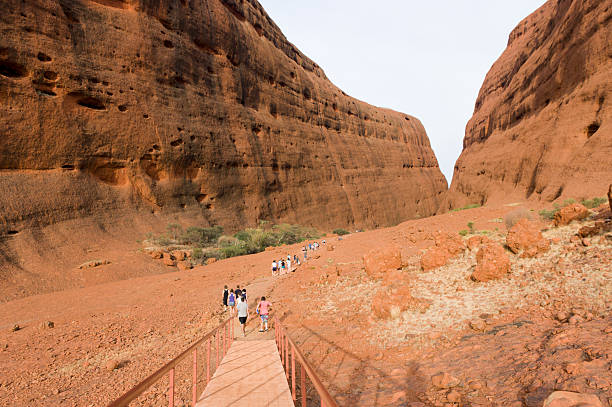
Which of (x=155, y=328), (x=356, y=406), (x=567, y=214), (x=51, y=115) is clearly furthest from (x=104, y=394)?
(x=51, y=115)

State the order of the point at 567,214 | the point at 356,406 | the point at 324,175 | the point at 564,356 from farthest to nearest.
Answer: the point at 324,175, the point at 567,214, the point at 356,406, the point at 564,356

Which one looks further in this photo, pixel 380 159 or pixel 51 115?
pixel 380 159

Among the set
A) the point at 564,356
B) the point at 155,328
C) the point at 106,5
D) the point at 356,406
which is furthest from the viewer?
the point at 106,5

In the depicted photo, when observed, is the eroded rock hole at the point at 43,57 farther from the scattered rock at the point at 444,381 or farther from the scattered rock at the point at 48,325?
the scattered rock at the point at 444,381

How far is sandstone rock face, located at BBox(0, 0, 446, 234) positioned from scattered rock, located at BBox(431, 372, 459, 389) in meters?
20.5

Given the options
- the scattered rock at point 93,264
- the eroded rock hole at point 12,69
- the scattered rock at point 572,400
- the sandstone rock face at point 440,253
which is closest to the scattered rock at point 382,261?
the sandstone rock face at point 440,253

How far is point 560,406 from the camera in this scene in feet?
7.75

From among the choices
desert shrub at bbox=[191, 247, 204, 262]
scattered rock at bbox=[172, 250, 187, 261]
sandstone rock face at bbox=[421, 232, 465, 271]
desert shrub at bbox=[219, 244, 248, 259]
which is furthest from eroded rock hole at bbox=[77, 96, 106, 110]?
sandstone rock face at bbox=[421, 232, 465, 271]

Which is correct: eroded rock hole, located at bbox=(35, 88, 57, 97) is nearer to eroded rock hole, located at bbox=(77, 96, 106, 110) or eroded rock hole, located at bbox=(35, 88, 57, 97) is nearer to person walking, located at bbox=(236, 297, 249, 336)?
eroded rock hole, located at bbox=(77, 96, 106, 110)

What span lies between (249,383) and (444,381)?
240 centimetres

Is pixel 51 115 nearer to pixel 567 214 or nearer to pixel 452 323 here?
pixel 452 323

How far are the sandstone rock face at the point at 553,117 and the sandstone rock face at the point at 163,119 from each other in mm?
17741

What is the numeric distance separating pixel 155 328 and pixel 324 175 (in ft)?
107

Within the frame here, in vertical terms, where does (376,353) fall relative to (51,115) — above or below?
below
